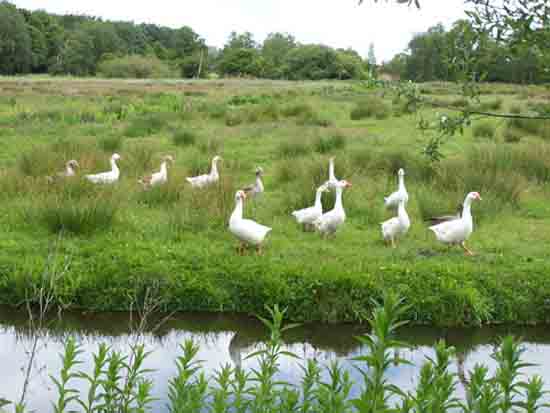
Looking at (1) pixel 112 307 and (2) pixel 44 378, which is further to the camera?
(1) pixel 112 307

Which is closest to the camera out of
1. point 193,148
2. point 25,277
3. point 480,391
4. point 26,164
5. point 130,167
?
point 480,391

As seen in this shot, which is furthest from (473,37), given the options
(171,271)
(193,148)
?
(193,148)

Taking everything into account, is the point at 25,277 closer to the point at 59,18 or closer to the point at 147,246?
the point at 147,246

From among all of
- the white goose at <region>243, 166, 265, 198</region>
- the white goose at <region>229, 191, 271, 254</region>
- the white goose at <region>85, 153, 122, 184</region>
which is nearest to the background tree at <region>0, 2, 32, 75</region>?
the white goose at <region>85, 153, 122, 184</region>

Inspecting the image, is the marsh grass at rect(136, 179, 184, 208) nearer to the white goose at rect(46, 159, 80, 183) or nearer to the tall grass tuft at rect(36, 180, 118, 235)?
the white goose at rect(46, 159, 80, 183)

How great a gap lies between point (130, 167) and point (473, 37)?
1197 centimetres

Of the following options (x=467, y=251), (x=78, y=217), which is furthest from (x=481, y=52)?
(x=78, y=217)

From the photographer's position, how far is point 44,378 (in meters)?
7.22

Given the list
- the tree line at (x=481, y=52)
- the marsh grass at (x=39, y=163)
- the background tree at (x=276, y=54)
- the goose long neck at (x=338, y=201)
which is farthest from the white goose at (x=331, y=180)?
the background tree at (x=276, y=54)

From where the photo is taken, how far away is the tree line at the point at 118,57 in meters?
78.7

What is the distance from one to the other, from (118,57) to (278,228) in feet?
272

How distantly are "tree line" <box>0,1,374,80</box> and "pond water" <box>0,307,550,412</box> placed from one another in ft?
205

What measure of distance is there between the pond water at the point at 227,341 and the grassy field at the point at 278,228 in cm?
22

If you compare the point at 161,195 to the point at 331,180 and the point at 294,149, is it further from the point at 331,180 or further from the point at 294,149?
the point at 294,149
